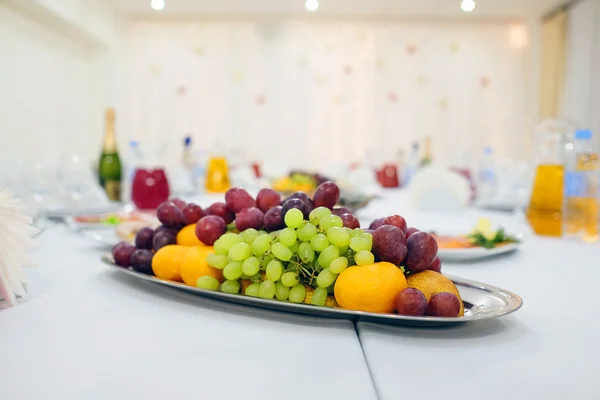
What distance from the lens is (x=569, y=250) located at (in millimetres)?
1056

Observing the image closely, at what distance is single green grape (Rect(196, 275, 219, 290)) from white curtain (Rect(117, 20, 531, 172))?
Result: 475 cm

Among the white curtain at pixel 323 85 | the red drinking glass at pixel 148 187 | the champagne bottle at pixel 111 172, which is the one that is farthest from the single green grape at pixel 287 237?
the white curtain at pixel 323 85

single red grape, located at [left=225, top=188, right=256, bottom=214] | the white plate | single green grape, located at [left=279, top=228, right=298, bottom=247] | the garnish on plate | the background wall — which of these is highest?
the background wall

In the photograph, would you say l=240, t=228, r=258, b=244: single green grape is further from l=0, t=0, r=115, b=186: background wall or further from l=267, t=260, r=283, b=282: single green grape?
l=0, t=0, r=115, b=186: background wall

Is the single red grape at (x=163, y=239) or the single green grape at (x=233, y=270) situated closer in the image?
the single green grape at (x=233, y=270)

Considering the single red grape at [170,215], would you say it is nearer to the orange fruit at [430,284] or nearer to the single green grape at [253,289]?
the single green grape at [253,289]

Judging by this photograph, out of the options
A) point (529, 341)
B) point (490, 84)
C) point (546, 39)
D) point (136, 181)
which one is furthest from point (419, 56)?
point (529, 341)

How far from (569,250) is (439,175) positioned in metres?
0.81

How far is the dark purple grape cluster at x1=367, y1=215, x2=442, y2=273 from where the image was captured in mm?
561

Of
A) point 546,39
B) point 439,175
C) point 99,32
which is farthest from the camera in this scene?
point 546,39

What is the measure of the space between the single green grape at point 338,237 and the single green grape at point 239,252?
9cm

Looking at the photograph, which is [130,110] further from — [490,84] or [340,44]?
[490,84]

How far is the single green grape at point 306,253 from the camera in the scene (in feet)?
1.90

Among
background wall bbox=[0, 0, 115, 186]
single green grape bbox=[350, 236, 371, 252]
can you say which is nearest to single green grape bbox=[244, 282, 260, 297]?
single green grape bbox=[350, 236, 371, 252]
